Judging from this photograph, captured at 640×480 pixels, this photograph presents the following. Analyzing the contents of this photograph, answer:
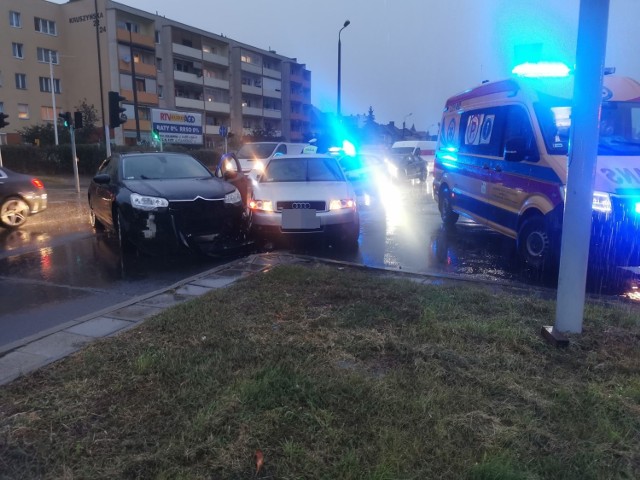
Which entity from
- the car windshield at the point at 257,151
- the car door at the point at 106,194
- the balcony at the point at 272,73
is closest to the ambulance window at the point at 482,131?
the car door at the point at 106,194

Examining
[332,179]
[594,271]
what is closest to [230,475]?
[594,271]

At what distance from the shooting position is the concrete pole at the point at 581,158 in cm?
390

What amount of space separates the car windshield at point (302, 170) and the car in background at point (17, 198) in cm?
532

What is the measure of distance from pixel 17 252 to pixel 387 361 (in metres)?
7.25

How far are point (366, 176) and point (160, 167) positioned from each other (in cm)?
1066

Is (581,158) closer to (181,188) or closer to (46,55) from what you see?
(181,188)

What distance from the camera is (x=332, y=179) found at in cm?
927

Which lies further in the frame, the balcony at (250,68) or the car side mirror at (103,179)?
the balcony at (250,68)

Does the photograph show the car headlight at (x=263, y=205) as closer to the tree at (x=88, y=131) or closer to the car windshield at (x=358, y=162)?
the car windshield at (x=358, y=162)

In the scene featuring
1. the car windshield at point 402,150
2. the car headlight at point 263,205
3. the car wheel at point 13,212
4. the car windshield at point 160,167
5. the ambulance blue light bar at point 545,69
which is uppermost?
the ambulance blue light bar at point 545,69

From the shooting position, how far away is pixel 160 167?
8859 millimetres

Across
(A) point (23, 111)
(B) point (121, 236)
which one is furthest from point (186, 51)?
(B) point (121, 236)

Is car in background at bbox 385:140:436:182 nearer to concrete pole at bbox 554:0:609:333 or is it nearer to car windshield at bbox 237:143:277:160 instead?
car windshield at bbox 237:143:277:160

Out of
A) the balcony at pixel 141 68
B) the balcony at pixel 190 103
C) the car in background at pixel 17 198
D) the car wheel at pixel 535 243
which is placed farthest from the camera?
the balcony at pixel 190 103
